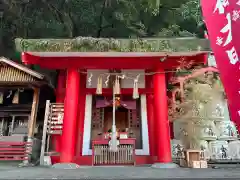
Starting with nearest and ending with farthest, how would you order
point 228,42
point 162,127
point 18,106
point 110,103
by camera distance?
1. point 228,42
2. point 162,127
3. point 110,103
4. point 18,106

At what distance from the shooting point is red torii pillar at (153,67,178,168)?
7025 millimetres

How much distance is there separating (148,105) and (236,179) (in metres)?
4.53

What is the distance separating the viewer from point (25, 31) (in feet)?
36.9

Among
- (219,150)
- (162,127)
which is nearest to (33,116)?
(162,127)

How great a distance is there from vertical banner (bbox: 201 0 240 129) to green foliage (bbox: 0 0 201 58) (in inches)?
322

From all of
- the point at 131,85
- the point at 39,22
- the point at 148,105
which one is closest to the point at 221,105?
the point at 148,105

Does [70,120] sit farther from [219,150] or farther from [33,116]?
[219,150]

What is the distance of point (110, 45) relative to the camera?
7.12 m

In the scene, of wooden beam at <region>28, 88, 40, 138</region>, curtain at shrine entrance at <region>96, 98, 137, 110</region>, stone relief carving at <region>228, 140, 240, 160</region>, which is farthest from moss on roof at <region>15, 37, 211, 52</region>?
stone relief carving at <region>228, 140, 240, 160</region>

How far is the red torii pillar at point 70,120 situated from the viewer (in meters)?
6.93

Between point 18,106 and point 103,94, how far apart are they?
3.50m

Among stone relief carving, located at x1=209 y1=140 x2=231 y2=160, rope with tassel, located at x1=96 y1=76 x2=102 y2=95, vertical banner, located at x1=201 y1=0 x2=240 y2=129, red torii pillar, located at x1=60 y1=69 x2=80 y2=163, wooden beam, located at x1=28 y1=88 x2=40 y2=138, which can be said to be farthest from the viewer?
stone relief carving, located at x1=209 y1=140 x2=231 y2=160

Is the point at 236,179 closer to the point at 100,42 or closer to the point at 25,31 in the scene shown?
the point at 100,42

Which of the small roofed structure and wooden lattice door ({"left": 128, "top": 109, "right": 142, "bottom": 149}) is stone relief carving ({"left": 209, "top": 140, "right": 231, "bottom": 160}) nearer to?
wooden lattice door ({"left": 128, "top": 109, "right": 142, "bottom": 149})
